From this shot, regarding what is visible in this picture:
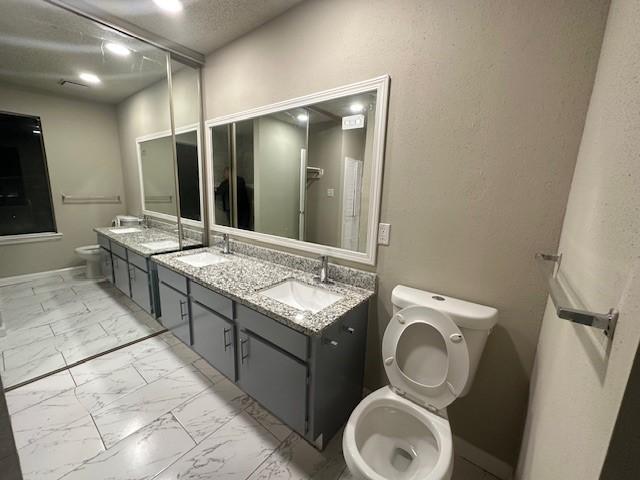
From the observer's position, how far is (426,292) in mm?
1364

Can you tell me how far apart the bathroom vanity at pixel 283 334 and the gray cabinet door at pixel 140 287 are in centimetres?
64

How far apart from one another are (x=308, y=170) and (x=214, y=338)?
4.37 ft

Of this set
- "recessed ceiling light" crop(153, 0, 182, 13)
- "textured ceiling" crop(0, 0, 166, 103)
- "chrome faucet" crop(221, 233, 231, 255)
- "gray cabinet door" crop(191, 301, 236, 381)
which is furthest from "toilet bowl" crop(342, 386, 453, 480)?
"textured ceiling" crop(0, 0, 166, 103)

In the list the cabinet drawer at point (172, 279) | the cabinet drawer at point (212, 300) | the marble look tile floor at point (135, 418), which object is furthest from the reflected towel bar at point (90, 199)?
the cabinet drawer at point (212, 300)

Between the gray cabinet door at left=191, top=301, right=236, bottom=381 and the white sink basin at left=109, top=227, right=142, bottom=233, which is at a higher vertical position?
the white sink basin at left=109, top=227, right=142, bottom=233

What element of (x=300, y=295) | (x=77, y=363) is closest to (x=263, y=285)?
(x=300, y=295)

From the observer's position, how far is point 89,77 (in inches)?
86.8

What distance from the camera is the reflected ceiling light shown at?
4.93ft

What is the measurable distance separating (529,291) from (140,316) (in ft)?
10.7

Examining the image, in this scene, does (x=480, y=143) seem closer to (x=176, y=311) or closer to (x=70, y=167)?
(x=176, y=311)

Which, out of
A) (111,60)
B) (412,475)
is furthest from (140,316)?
(412,475)

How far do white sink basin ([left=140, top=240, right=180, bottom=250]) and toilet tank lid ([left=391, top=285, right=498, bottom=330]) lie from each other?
2.28m

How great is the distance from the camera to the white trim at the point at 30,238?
1914 millimetres

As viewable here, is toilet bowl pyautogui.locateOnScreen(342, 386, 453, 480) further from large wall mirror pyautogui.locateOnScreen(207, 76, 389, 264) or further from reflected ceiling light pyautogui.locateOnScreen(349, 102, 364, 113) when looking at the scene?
reflected ceiling light pyautogui.locateOnScreen(349, 102, 364, 113)
